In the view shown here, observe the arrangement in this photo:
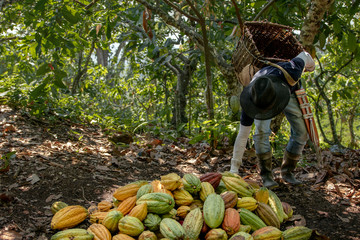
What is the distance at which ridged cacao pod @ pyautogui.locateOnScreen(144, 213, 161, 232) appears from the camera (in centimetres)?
166

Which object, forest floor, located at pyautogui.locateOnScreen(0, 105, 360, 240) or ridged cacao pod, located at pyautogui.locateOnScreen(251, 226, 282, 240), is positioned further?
forest floor, located at pyautogui.locateOnScreen(0, 105, 360, 240)

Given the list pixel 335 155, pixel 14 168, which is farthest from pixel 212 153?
pixel 14 168

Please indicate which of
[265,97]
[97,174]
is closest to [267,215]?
[265,97]

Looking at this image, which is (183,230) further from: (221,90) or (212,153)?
(221,90)

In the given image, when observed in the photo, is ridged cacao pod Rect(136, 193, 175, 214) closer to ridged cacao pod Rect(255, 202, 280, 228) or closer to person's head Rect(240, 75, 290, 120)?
ridged cacao pod Rect(255, 202, 280, 228)

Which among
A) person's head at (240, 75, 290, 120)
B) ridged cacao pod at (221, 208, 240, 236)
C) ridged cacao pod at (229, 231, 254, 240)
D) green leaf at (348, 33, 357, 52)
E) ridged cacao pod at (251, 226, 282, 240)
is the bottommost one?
ridged cacao pod at (251, 226, 282, 240)

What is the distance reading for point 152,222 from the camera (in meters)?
1.67

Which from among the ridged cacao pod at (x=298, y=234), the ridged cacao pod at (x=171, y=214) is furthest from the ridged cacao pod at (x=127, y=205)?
the ridged cacao pod at (x=298, y=234)

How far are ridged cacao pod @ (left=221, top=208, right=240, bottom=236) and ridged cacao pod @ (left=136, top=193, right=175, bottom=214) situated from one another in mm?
317

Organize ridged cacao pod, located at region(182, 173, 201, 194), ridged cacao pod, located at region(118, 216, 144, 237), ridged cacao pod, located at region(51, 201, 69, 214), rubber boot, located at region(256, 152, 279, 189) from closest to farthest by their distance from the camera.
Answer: ridged cacao pod, located at region(118, 216, 144, 237) → ridged cacao pod, located at region(51, 201, 69, 214) → ridged cacao pod, located at region(182, 173, 201, 194) → rubber boot, located at region(256, 152, 279, 189)

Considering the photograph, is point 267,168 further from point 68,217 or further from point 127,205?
point 68,217

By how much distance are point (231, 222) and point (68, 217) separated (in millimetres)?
927

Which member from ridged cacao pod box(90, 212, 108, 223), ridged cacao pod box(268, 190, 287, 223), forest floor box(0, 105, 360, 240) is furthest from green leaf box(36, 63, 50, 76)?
ridged cacao pod box(268, 190, 287, 223)

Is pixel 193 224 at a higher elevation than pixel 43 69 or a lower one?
lower
